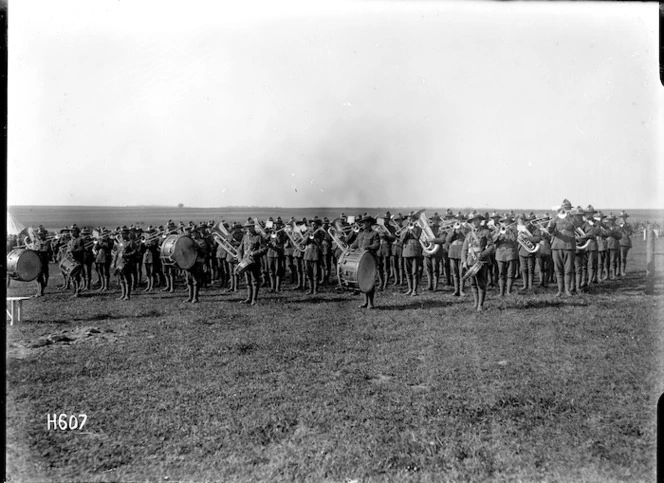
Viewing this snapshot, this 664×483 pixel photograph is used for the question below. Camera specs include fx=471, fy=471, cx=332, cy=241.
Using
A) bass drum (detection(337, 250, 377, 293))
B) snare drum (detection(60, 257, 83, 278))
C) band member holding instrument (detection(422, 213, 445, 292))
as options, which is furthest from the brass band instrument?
band member holding instrument (detection(422, 213, 445, 292))

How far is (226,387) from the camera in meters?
6.24

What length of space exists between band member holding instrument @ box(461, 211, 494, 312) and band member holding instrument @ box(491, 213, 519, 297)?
4.13 feet

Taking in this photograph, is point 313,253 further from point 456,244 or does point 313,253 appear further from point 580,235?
point 580,235

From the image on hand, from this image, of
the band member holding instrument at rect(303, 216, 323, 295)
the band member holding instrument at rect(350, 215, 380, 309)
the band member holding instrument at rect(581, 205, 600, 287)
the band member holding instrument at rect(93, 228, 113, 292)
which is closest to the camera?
the band member holding instrument at rect(350, 215, 380, 309)

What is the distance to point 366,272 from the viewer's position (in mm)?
9508

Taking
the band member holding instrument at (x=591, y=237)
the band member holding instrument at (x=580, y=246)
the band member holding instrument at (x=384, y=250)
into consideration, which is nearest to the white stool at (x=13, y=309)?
the band member holding instrument at (x=384, y=250)

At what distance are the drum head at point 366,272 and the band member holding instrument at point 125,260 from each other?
6.28 metres

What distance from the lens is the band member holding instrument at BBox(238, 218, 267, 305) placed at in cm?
1097

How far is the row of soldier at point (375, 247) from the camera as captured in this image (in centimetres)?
1092

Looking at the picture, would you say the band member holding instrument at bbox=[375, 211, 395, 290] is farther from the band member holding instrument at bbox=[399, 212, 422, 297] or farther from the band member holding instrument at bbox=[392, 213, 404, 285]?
the band member holding instrument at bbox=[399, 212, 422, 297]

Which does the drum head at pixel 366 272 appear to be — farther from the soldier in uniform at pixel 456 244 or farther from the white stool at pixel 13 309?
the white stool at pixel 13 309

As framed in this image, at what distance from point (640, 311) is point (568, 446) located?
4.86 meters

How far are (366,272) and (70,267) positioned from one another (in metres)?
7.61

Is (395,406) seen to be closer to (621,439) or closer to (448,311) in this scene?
(621,439)
